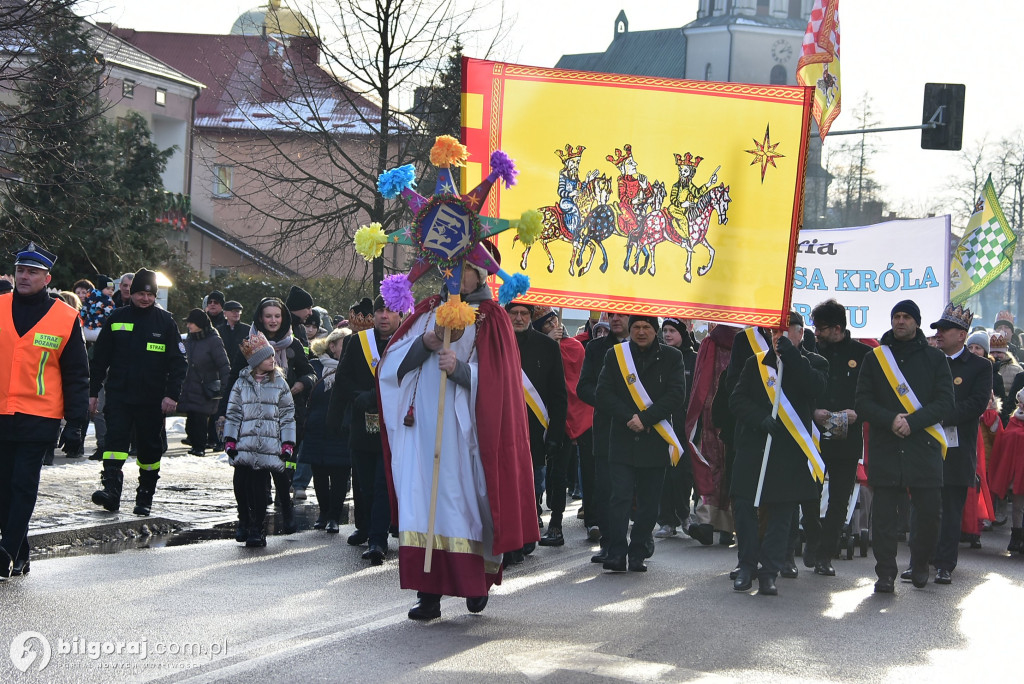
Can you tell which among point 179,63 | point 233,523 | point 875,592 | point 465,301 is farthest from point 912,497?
point 179,63

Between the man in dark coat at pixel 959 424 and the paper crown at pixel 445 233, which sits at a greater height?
the paper crown at pixel 445 233

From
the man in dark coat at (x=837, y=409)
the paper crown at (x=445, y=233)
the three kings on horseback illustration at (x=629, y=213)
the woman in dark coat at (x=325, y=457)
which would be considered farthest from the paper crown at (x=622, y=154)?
the woman in dark coat at (x=325, y=457)

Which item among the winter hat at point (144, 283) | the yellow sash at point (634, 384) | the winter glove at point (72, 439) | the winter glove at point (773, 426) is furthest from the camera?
the winter hat at point (144, 283)

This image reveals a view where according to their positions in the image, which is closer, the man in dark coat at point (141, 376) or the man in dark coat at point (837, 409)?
the man in dark coat at point (837, 409)

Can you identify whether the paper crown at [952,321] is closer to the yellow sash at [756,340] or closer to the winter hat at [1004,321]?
the yellow sash at [756,340]

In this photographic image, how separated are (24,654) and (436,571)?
7.53 ft

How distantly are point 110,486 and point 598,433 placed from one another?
4179 mm

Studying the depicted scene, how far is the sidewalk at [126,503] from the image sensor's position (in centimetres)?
1100

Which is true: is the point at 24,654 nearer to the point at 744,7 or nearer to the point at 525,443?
the point at 525,443

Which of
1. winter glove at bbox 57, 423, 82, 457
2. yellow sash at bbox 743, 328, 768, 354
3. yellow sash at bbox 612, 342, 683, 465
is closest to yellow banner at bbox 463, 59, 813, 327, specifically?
yellow sash at bbox 743, 328, 768, 354

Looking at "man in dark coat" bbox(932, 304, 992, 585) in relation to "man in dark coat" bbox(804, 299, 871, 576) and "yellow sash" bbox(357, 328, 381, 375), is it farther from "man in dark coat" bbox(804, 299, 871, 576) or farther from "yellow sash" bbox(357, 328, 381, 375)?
"yellow sash" bbox(357, 328, 381, 375)

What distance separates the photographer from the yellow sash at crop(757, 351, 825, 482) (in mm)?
9953

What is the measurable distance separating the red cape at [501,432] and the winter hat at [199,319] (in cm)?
838

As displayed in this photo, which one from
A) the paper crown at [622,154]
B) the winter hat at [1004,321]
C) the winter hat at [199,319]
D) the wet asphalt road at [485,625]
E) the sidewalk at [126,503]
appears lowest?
the sidewalk at [126,503]
